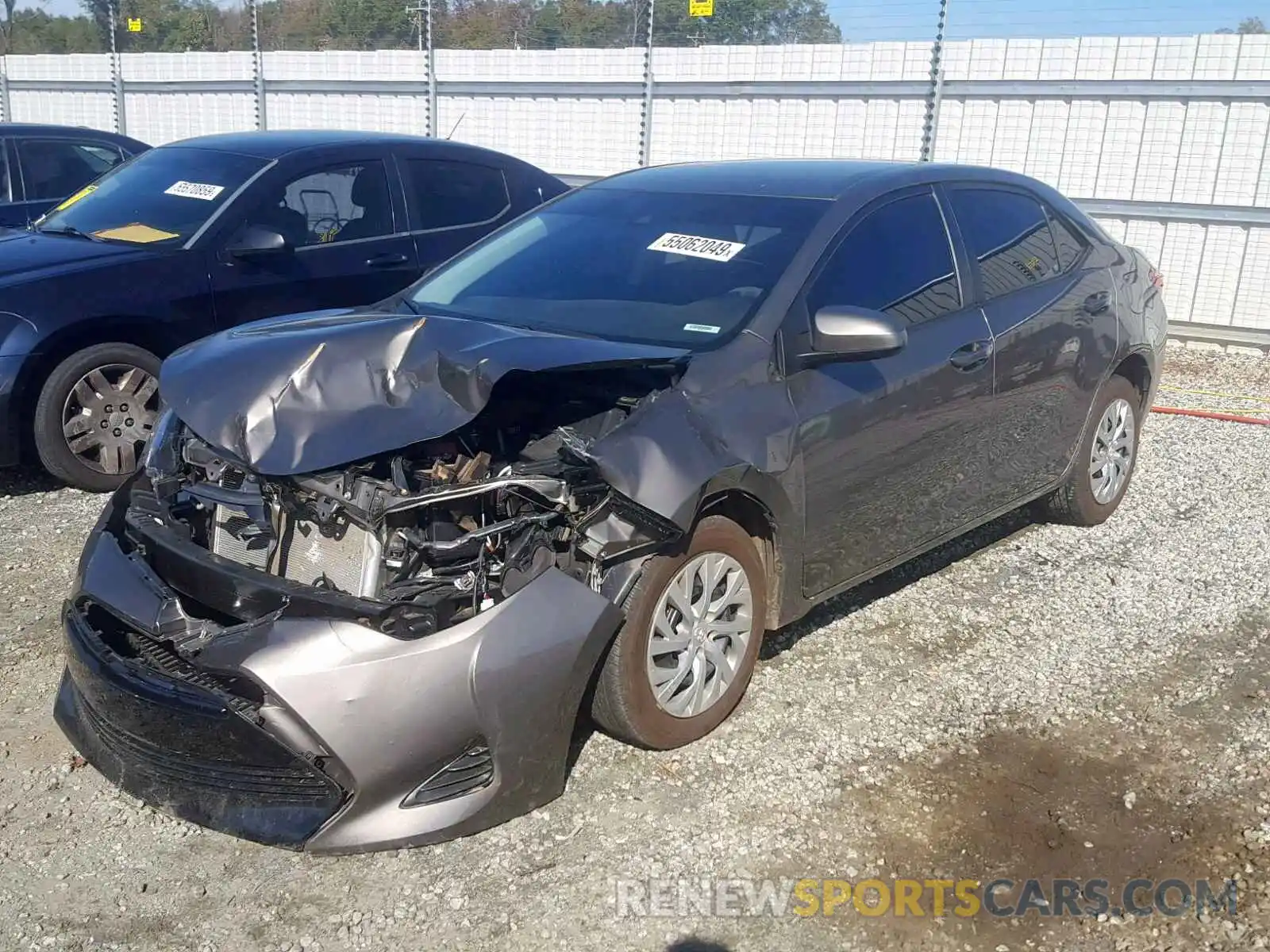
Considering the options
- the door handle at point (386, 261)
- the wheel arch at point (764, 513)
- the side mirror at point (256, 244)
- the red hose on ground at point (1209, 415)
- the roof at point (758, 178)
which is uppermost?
the roof at point (758, 178)

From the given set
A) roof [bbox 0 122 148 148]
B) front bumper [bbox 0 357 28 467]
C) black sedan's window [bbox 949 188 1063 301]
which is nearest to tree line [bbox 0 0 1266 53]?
roof [bbox 0 122 148 148]

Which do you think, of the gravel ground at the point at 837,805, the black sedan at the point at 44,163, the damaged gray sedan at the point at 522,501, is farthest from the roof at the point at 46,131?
the damaged gray sedan at the point at 522,501

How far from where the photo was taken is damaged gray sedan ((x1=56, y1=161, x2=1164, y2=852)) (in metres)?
2.89

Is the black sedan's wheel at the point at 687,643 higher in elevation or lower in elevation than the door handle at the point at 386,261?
lower

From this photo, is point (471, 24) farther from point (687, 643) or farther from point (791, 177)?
point (687, 643)

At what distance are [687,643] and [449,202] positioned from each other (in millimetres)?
4421

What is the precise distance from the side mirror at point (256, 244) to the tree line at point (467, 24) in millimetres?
7005

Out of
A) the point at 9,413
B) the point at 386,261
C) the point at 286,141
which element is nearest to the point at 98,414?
the point at 9,413

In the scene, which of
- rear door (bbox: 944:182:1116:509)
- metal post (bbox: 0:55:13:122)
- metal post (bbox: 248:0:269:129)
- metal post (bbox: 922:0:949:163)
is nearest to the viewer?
rear door (bbox: 944:182:1116:509)

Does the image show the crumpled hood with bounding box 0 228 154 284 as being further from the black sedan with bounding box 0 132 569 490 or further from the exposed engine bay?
the exposed engine bay

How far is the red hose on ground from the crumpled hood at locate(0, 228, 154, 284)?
6.50 m

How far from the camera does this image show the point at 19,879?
2965 millimetres

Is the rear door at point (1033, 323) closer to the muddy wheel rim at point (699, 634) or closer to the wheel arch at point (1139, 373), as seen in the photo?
the wheel arch at point (1139, 373)

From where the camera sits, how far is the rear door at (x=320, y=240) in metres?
6.22
